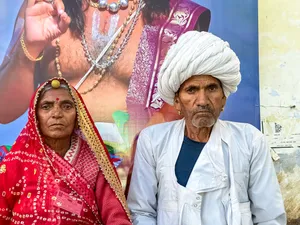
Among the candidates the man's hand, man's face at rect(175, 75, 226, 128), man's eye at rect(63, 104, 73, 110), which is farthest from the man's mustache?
the man's hand

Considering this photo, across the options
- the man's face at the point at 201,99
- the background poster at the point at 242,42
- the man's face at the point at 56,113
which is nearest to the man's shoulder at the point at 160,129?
the man's face at the point at 201,99

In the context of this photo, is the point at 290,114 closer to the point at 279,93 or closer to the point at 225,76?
the point at 279,93

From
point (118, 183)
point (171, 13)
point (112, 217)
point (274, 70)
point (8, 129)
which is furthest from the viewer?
point (274, 70)

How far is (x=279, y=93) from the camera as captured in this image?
2.81 metres

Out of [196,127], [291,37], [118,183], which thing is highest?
[291,37]

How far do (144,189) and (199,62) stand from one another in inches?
27.9

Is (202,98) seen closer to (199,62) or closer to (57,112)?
(199,62)

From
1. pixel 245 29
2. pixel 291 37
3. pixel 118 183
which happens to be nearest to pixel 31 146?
pixel 118 183

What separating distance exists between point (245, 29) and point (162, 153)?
43.7 inches

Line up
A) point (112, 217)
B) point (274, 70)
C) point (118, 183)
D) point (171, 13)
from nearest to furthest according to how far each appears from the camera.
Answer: point (112, 217) < point (118, 183) < point (171, 13) < point (274, 70)

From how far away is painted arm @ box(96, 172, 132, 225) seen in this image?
190cm

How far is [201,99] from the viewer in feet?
6.46

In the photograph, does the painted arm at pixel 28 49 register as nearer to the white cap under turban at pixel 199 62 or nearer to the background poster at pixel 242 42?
the white cap under turban at pixel 199 62

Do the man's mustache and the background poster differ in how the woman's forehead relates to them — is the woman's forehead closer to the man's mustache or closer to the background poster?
the man's mustache
